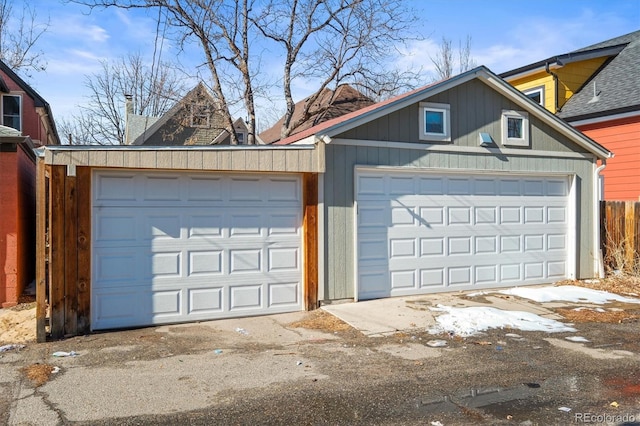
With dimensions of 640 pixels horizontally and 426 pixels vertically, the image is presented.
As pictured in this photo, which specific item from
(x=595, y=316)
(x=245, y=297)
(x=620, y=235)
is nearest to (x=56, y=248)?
(x=245, y=297)

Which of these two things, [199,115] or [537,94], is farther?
[199,115]

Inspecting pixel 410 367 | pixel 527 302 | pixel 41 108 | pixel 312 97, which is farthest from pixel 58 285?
pixel 312 97

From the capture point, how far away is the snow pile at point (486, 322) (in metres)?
7.03

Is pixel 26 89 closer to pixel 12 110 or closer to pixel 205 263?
pixel 12 110

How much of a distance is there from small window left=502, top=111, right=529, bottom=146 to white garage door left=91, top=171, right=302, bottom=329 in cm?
437

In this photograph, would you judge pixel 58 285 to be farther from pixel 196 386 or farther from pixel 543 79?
pixel 543 79

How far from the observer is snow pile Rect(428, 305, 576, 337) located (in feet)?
23.1

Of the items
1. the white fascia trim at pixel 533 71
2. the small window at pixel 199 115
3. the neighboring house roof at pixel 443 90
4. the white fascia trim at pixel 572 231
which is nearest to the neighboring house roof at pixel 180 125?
the small window at pixel 199 115

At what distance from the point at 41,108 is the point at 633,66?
18645 millimetres

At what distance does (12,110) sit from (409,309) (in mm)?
14841

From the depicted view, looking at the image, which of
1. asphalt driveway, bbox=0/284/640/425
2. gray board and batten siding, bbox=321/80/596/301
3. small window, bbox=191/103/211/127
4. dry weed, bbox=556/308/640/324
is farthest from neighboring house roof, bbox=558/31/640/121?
small window, bbox=191/103/211/127

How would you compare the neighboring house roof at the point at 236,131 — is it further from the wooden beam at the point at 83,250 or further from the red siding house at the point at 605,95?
the wooden beam at the point at 83,250

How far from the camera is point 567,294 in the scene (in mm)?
9289

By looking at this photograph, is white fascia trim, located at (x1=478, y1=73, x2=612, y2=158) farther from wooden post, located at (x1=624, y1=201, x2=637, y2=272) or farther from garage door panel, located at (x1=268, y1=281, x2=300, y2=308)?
garage door panel, located at (x1=268, y1=281, x2=300, y2=308)
